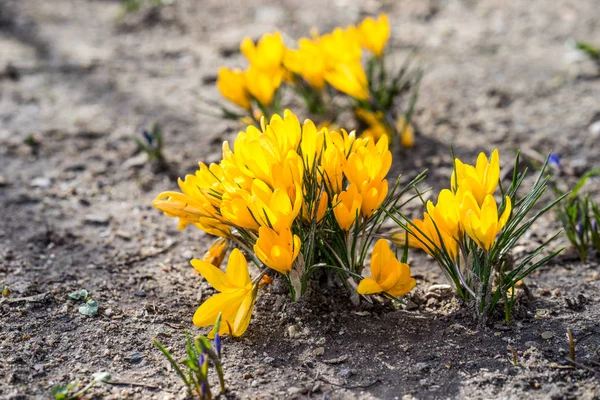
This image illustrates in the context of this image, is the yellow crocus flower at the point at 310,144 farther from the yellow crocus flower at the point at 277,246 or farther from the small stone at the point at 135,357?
the small stone at the point at 135,357

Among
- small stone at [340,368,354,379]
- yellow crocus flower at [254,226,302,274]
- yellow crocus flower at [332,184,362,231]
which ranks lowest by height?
small stone at [340,368,354,379]

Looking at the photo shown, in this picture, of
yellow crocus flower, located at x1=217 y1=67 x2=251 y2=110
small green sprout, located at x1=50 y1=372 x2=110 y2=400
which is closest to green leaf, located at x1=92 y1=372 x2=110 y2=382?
small green sprout, located at x1=50 y1=372 x2=110 y2=400

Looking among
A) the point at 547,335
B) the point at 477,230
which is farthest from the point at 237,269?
the point at 547,335

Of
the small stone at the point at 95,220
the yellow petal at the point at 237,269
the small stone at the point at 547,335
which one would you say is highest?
the small stone at the point at 95,220

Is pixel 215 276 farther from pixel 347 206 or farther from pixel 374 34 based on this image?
pixel 374 34

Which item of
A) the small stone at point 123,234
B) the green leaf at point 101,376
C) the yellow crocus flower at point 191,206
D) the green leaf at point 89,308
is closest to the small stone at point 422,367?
the yellow crocus flower at point 191,206

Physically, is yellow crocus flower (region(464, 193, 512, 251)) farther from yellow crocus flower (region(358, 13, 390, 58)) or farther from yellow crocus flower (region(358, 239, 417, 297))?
yellow crocus flower (region(358, 13, 390, 58))

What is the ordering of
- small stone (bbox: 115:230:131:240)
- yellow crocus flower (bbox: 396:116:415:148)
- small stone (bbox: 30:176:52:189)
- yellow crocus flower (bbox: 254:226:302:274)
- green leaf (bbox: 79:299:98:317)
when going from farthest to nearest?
yellow crocus flower (bbox: 396:116:415:148), small stone (bbox: 30:176:52:189), small stone (bbox: 115:230:131:240), green leaf (bbox: 79:299:98:317), yellow crocus flower (bbox: 254:226:302:274)
